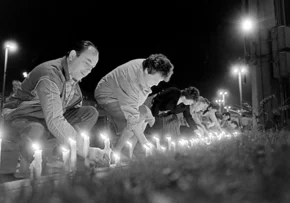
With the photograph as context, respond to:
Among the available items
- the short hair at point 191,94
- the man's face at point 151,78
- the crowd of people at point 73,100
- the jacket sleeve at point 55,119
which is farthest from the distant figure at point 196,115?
the jacket sleeve at point 55,119

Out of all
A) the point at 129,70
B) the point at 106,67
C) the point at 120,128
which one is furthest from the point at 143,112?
the point at 106,67

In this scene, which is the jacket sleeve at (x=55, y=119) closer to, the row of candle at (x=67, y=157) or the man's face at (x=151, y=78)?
the row of candle at (x=67, y=157)

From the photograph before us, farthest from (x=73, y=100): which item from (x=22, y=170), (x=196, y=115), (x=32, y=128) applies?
(x=196, y=115)

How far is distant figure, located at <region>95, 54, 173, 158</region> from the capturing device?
4.05 meters

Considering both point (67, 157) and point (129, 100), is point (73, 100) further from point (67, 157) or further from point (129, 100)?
point (67, 157)

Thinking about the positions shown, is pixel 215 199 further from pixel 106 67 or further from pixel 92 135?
pixel 106 67

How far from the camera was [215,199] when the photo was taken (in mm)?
1006

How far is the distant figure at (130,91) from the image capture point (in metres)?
4.05

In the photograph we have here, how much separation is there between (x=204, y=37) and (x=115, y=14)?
6.14 metres

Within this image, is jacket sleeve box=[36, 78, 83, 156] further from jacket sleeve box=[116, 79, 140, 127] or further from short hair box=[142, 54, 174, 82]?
short hair box=[142, 54, 174, 82]

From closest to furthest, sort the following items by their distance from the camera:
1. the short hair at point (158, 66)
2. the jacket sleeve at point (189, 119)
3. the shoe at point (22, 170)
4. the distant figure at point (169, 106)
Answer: the shoe at point (22, 170)
the short hair at point (158, 66)
the distant figure at point (169, 106)
the jacket sleeve at point (189, 119)

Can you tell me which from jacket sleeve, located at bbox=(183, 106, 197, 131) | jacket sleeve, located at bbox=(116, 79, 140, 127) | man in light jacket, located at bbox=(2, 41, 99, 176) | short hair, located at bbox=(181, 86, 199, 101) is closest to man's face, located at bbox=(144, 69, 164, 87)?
jacket sleeve, located at bbox=(116, 79, 140, 127)

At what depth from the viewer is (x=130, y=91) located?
4.25 m

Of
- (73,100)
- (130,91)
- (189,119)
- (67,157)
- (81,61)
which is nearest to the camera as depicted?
(67,157)
